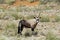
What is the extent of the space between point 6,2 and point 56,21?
1804 centimetres

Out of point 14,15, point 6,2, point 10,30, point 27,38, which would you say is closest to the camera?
point 27,38

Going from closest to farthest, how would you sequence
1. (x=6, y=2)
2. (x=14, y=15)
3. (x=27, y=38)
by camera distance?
(x=27, y=38) → (x=14, y=15) → (x=6, y=2)

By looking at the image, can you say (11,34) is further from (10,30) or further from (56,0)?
(56,0)

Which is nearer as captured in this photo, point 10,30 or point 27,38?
point 27,38

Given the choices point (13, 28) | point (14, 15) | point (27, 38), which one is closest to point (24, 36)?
point (27, 38)

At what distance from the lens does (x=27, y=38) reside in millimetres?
16891

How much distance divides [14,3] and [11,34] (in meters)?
22.7

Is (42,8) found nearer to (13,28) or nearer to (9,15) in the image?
(9,15)

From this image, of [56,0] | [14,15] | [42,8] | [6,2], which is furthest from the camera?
[6,2]

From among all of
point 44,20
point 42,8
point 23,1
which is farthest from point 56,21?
point 23,1

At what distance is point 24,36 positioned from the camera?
57.1 feet

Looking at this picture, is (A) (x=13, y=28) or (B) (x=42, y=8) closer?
(A) (x=13, y=28)

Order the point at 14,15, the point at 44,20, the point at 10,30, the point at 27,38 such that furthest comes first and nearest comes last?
the point at 14,15 < the point at 44,20 < the point at 10,30 < the point at 27,38

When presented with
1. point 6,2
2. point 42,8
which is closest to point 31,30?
point 42,8
